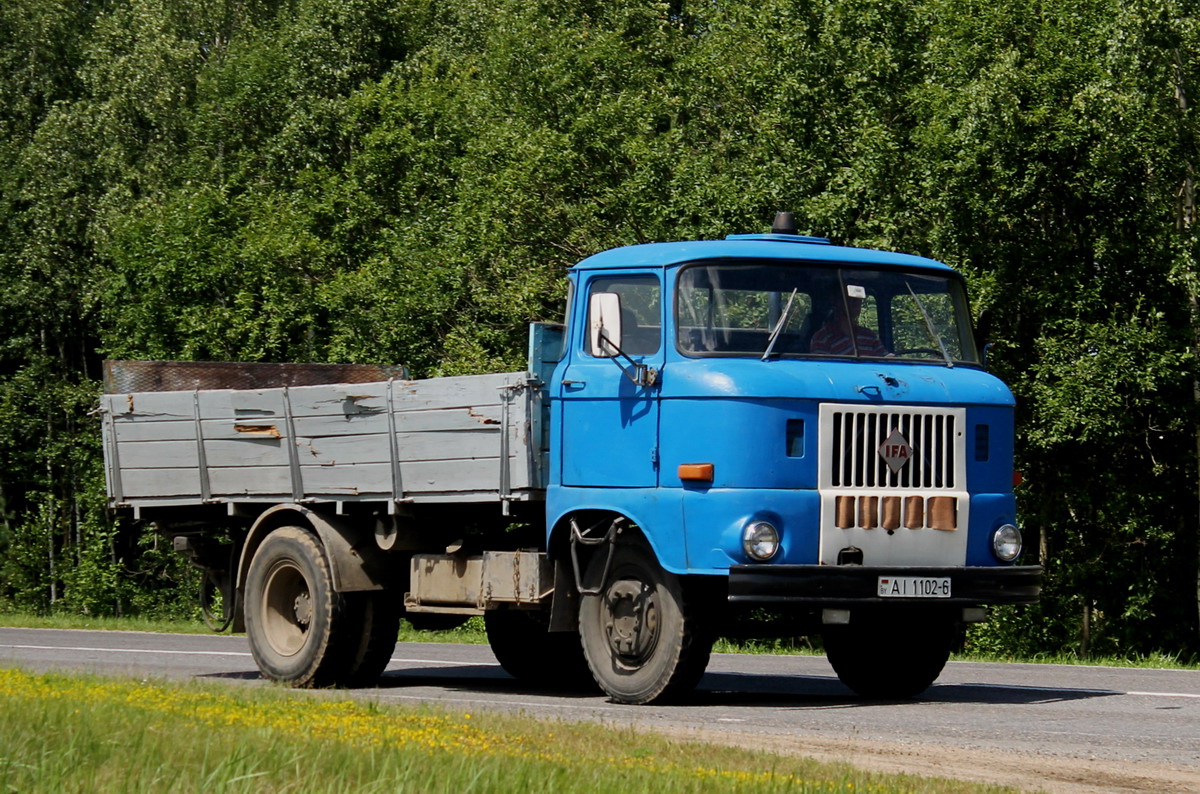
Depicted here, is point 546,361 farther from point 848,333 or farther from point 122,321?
point 122,321

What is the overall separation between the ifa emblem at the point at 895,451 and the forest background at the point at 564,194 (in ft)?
34.1

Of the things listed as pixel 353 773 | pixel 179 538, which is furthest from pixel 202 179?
pixel 353 773

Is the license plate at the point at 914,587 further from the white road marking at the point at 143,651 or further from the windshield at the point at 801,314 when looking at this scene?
the white road marking at the point at 143,651

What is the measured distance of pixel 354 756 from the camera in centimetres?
718

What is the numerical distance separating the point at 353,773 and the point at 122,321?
34.7 meters

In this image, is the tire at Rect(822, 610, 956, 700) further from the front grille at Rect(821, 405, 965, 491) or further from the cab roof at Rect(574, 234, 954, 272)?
the cab roof at Rect(574, 234, 954, 272)

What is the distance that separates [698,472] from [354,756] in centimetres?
383

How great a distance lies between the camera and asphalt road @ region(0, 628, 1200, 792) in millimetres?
8336

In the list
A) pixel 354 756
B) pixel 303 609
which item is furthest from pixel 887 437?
pixel 303 609

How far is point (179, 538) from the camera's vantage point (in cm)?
1424

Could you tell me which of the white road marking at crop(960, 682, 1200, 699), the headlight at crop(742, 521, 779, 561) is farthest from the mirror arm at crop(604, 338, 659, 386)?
the white road marking at crop(960, 682, 1200, 699)

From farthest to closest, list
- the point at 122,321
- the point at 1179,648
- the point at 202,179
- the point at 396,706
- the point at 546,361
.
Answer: the point at 202,179 → the point at 122,321 → the point at 1179,648 → the point at 546,361 → the point at 396,706

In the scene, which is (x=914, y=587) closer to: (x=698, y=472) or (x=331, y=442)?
(x=698, y=472)

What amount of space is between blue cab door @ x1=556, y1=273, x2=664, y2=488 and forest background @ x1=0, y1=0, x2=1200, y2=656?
8.73 metres
